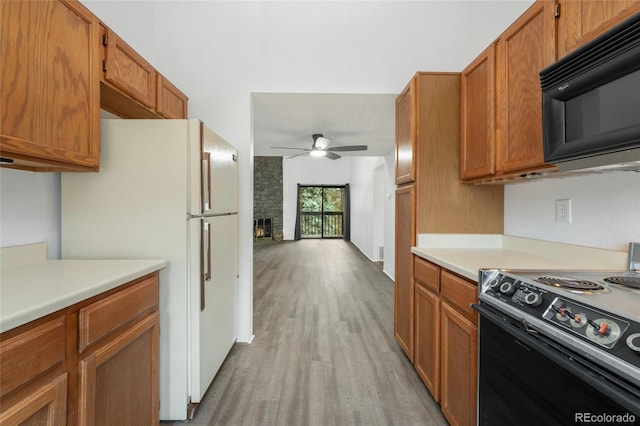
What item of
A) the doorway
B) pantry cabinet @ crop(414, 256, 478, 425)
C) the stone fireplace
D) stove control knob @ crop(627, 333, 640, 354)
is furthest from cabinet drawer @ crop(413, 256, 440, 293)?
the doorway

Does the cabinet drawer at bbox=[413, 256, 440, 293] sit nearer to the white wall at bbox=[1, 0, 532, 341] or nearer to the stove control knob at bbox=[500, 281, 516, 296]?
the stove control knob at bbox=[500, 281, 516, 296]

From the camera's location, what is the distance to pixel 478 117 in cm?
180

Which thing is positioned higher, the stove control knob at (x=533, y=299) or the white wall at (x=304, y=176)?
the white wall at (x=304, y=176)

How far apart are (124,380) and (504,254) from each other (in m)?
2.08

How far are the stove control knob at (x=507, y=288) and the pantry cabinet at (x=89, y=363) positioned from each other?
1497 millimetres

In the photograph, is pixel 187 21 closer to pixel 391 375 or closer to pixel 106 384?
pixel 106 384

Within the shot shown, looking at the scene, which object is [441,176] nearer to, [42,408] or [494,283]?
[494,283]

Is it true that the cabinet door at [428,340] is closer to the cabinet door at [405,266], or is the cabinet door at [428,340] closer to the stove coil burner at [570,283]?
the cabinet door at [405,266]

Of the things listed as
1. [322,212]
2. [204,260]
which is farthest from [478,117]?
[322,212]

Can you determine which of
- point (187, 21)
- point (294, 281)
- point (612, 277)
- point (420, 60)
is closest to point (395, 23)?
point (420, 60)

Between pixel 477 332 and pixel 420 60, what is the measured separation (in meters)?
2.29

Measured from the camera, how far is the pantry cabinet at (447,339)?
1300mm

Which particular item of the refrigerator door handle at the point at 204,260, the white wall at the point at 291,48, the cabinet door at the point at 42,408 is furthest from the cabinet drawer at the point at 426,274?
the cabinet door at the point at 42,408

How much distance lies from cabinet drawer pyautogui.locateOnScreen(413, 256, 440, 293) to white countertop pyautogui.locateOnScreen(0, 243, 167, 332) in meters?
1.50
